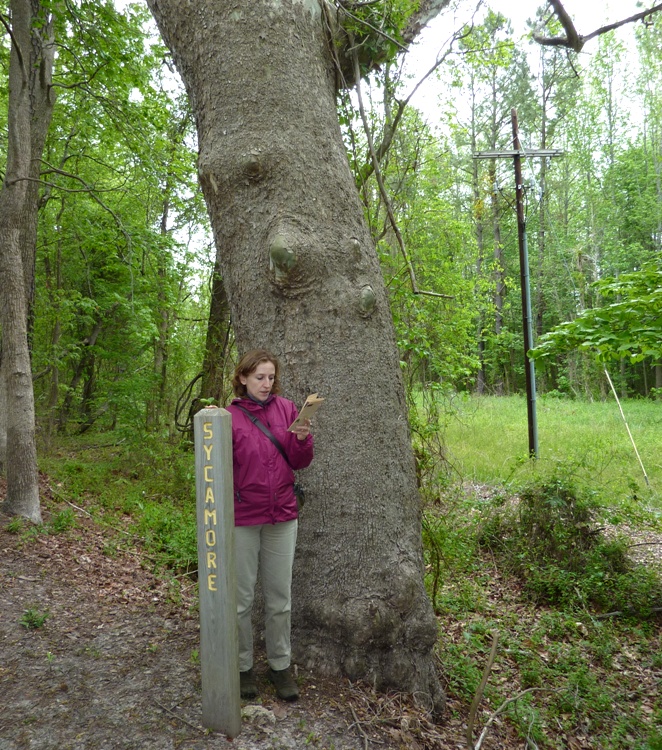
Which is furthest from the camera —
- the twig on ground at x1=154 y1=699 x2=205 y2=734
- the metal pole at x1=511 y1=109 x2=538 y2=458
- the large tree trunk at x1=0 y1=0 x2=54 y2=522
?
the metal pole at x1=511 y1=109 x2=538 y2=458

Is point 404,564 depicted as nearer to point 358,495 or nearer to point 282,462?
point 358,495

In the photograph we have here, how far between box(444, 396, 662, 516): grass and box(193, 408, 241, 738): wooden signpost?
4.64m

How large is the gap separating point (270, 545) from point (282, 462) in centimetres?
46

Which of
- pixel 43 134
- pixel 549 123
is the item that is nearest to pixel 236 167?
A: pixel 43 134

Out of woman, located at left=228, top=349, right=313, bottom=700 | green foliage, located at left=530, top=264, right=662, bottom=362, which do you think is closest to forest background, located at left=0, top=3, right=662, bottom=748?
green foliage, located at left=530, top=264, right=662, bottom=362

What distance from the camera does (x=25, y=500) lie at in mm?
6578

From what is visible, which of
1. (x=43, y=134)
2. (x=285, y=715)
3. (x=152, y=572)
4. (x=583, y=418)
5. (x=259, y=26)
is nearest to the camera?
(x=285, y=715)

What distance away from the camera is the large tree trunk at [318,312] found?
3.36 metres

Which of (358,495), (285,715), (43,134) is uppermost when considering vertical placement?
(43,134)

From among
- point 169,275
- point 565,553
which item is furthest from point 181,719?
point 169,275

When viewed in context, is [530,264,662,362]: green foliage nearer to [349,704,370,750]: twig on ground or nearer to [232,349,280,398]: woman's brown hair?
[232,349,280,398]: woman's brown hair

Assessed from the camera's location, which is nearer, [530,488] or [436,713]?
[436,713]

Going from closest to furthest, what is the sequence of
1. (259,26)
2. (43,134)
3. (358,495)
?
(358,495)
(259,26)
(43,134)

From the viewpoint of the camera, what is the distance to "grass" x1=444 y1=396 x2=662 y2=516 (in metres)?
8.18
